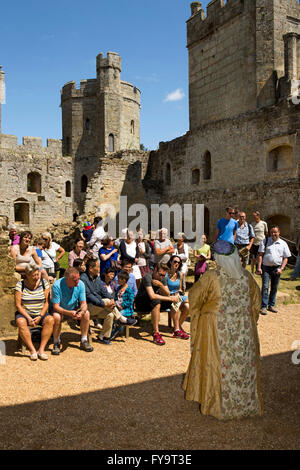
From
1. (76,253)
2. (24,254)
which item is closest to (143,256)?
(76,253)

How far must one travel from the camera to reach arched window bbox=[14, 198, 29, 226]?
2500cm

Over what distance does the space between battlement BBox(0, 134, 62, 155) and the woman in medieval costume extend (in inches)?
991

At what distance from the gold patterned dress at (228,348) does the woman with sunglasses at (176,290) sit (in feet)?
9.34

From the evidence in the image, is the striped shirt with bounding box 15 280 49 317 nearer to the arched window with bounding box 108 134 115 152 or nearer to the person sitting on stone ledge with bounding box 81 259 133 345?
the person sitting on stone ledge with bounding box 81 259 133 345

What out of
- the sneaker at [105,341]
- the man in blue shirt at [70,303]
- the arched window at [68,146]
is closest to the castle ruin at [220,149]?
the arched window at [68,146]

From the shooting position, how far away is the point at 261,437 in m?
3.52

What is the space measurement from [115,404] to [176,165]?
58.7 ft

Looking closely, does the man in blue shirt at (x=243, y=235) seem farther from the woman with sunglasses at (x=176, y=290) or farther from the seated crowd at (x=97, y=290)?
the woman with sunglasses at (x=176, y=290)

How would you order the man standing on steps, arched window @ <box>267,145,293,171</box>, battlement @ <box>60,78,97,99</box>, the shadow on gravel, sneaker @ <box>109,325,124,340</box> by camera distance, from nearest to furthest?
the shadow on gravel
sneaker @ <box>109,325,124,340</box>
the man standing on steps
arched window @ <box>267,145,293,171</box>
battlement @ <box>60,78,97,99</box>

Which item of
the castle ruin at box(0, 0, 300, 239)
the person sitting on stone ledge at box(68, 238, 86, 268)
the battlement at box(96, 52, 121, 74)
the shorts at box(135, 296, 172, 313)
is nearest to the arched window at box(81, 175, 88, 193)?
the castle ruin at box(0, 0, 300, 239)

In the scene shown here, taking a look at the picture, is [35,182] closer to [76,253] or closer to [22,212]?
[22,212]

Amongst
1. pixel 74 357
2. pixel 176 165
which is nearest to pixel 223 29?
pixel 176 165

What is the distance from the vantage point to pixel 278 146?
15.4 meters
